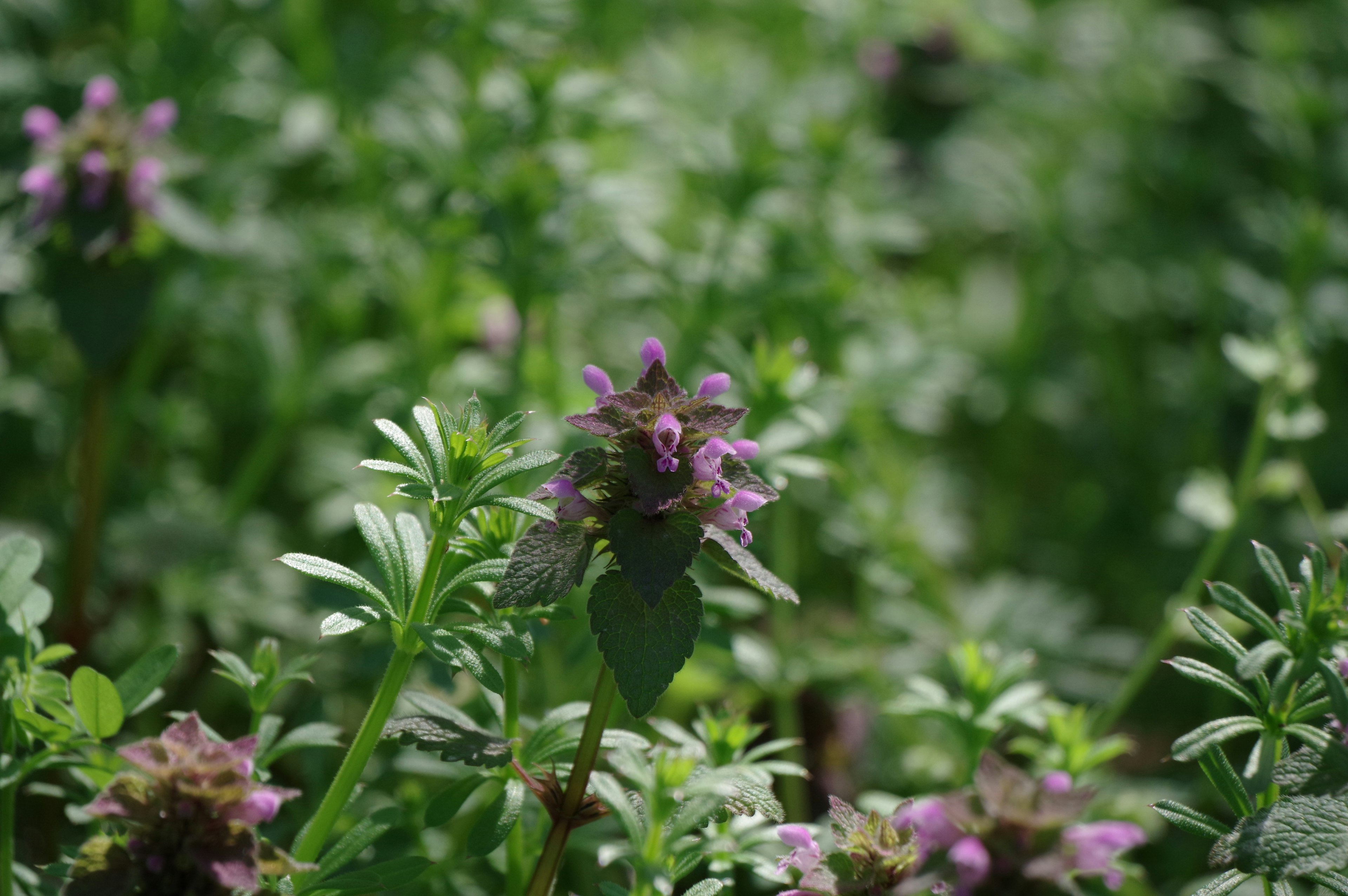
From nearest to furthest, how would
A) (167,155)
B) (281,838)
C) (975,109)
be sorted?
(281,838) → (167,155) → (975,109)

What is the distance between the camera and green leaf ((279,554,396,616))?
1.05m

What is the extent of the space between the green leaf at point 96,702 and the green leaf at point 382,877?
29 cm

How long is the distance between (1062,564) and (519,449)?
5.76 ft

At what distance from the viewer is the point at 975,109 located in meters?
3.51

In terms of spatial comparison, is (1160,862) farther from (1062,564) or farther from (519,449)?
(519,449)

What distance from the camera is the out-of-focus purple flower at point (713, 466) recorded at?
1.09m

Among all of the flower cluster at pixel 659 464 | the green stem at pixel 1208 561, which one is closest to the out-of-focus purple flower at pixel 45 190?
the flower cluster at pixel 659 464

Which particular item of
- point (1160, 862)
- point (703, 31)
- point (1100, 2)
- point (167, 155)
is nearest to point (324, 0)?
point (703, 31)

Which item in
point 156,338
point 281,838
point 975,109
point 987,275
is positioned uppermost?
point 975,109

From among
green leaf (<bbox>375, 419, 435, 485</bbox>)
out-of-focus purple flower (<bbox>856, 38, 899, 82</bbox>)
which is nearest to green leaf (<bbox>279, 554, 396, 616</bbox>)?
green leaf (<bbox>375, 419, 435, 485</bbox>)

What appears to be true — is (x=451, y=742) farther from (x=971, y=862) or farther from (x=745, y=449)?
(x=971, y=862)

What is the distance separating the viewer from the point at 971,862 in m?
1.08

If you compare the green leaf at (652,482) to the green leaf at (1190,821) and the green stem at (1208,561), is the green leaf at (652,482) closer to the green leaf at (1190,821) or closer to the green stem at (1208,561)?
the green leaf at (1190,821)

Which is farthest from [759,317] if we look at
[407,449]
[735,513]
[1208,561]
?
[407,449]
